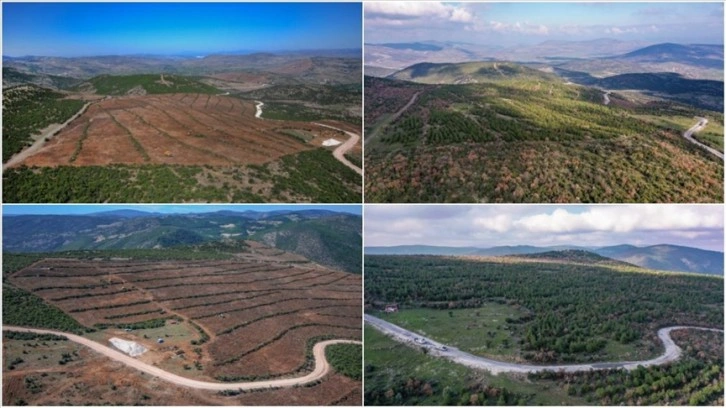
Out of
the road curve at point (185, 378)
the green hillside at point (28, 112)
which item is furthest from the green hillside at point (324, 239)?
the green hillside at point (28, 112)

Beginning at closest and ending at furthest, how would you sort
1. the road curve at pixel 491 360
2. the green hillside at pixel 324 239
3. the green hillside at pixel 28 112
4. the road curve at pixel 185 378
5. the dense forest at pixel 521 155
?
the road curve at pixel 491 360 → the road curve at pixel 185 378 → the dense forest at pixel 521 155 → the green hillside at pixel 28 112 → the green hillside at pixel 324 239

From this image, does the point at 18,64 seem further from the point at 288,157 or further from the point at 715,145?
the point at 715,145

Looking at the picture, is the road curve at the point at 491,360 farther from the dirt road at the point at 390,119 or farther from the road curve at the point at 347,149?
the dirt road at the point at 390,119

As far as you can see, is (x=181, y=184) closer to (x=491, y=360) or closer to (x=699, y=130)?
(x=491, y=360)

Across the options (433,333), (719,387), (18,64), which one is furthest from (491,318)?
(18,64)

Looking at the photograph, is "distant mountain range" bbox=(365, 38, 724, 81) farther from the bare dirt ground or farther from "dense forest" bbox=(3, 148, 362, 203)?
the bare dirt ground

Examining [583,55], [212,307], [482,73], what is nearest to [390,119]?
[212,307]
